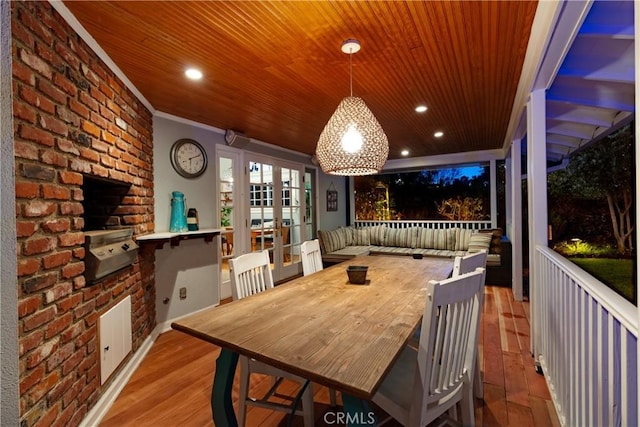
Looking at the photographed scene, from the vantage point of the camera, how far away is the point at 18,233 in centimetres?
118

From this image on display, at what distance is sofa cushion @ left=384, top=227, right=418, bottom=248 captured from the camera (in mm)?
5730

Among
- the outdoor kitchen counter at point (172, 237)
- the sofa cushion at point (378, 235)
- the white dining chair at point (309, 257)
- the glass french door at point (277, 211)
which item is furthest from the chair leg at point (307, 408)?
the sofa cushion at point (378, 235)

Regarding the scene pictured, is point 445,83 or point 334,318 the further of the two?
point 445,83

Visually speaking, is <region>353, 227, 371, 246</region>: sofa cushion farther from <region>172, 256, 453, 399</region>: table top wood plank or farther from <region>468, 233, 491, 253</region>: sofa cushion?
<region>172, 256, 453, 399</region>: table top wood plank

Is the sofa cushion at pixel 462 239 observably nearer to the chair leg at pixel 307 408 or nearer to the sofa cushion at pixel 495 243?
the sofa cushion at pixel 495 243

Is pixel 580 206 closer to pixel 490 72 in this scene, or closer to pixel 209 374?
pixel 490 72

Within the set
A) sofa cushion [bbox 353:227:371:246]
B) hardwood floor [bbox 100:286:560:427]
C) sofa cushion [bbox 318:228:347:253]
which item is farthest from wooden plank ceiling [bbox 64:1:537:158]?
sofa cushion [bbox 353:227:371:246]

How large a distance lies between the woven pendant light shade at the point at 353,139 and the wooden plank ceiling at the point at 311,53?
42 centimetres

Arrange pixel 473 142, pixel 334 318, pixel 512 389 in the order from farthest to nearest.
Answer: pixel 473 142 < pixel 512 389 < pixel 334 318

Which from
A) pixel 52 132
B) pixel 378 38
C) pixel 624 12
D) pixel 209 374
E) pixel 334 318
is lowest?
pixel 209 374

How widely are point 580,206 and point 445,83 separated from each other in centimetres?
140

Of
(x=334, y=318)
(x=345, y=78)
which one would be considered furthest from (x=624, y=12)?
(x=334, y=318)

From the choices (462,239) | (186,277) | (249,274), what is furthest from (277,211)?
(462,239)

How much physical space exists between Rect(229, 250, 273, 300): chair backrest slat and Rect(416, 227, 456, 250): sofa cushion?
14.0ft
